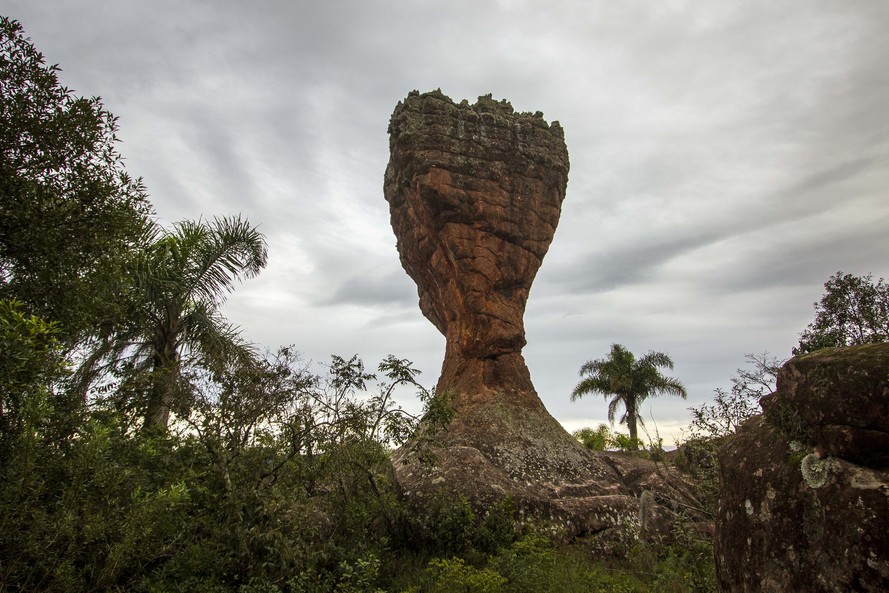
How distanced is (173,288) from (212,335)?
1.74 metres

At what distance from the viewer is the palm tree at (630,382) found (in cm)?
3603

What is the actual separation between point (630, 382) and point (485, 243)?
18.7 metres

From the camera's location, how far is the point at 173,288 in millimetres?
13539

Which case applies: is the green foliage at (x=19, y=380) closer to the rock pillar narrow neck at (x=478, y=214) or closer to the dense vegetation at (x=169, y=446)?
the dense vegetation at (x=169, y=446)

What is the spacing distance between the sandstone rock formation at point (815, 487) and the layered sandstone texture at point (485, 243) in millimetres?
14758

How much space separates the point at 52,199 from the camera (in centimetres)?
704

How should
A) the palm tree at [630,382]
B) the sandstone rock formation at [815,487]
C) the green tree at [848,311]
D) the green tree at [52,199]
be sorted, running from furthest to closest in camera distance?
the palm tree at [630,382] → the green tree at [848,311] → the green tree at [52,199] → the sandstone rock formation at [815,487]

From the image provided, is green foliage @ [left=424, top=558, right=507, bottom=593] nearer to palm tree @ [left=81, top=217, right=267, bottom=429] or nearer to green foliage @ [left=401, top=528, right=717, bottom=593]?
green foliage @ [left=401, top=528, right=717, bottom=593]

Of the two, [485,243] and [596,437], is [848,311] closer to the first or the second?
[485,243]

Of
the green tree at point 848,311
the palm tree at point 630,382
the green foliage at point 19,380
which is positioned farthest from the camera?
the palm tree at point 630,382

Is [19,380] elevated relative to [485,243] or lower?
lower

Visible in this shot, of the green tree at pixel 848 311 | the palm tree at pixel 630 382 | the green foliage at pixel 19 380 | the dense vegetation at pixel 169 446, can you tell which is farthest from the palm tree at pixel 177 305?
the palm tree at pixel 630 382

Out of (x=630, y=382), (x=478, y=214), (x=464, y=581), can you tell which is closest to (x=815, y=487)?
(x=464, y=581)

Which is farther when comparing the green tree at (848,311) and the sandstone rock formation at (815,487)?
the green tree at (848,311)
